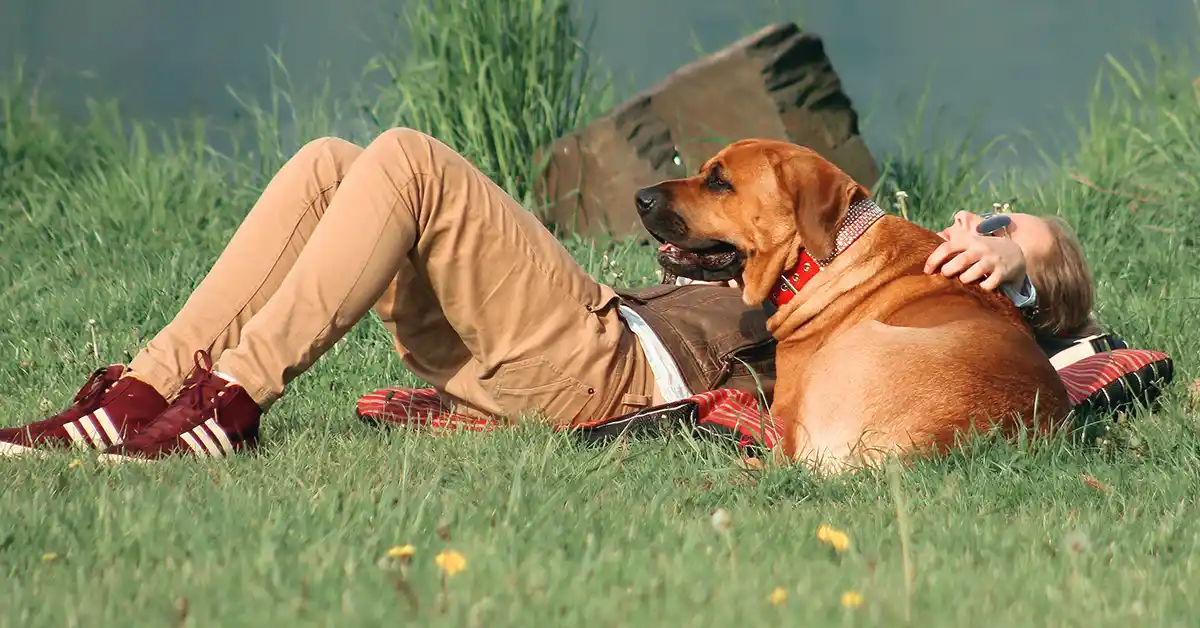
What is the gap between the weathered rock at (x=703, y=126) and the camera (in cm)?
679

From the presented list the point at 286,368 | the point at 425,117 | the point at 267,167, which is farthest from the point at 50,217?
the point at 286,368

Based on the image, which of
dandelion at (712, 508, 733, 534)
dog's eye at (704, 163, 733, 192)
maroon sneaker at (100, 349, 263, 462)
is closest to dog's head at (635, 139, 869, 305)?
dog's eye at (704, 163, 733, 192)

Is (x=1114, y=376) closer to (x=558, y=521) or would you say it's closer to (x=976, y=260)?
(x=976, y=260)

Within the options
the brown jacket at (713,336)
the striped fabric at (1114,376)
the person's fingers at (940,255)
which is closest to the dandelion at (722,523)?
the brown jacket at (713,336)

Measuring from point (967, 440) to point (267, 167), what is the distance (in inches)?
196

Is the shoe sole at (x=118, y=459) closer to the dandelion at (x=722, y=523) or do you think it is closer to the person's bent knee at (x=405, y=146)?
the person's bent knee at (x=405, y=146)

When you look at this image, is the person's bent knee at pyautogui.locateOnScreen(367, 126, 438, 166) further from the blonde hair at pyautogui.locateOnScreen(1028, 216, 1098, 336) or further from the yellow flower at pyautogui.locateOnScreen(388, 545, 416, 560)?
the blonde hair at pyautogui.locateOnScreen(1028, 216, 1098, 336)

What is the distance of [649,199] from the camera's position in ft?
12.8

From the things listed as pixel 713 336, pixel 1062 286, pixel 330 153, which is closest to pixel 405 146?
pixel 330 153

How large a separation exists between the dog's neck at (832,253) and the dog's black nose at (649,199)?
16.3 inches

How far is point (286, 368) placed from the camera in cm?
356

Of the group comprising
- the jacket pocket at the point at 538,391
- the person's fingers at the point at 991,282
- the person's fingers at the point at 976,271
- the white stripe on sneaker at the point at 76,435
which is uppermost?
the person's fingers at the point at 976,271

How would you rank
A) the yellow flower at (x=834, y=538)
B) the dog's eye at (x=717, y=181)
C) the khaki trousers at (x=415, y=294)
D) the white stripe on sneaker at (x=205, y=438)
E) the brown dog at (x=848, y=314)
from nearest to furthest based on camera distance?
the yellow flower at (x=834, y=538)
the brown dog at (x=848, y=314)
the white stripe on sneaker at (x=205, y=438)
the khaki trousers at (x=415, y=294)
the dog's eye at (x=717, y=181)

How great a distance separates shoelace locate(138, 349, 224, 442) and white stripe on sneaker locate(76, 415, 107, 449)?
0.41ft
